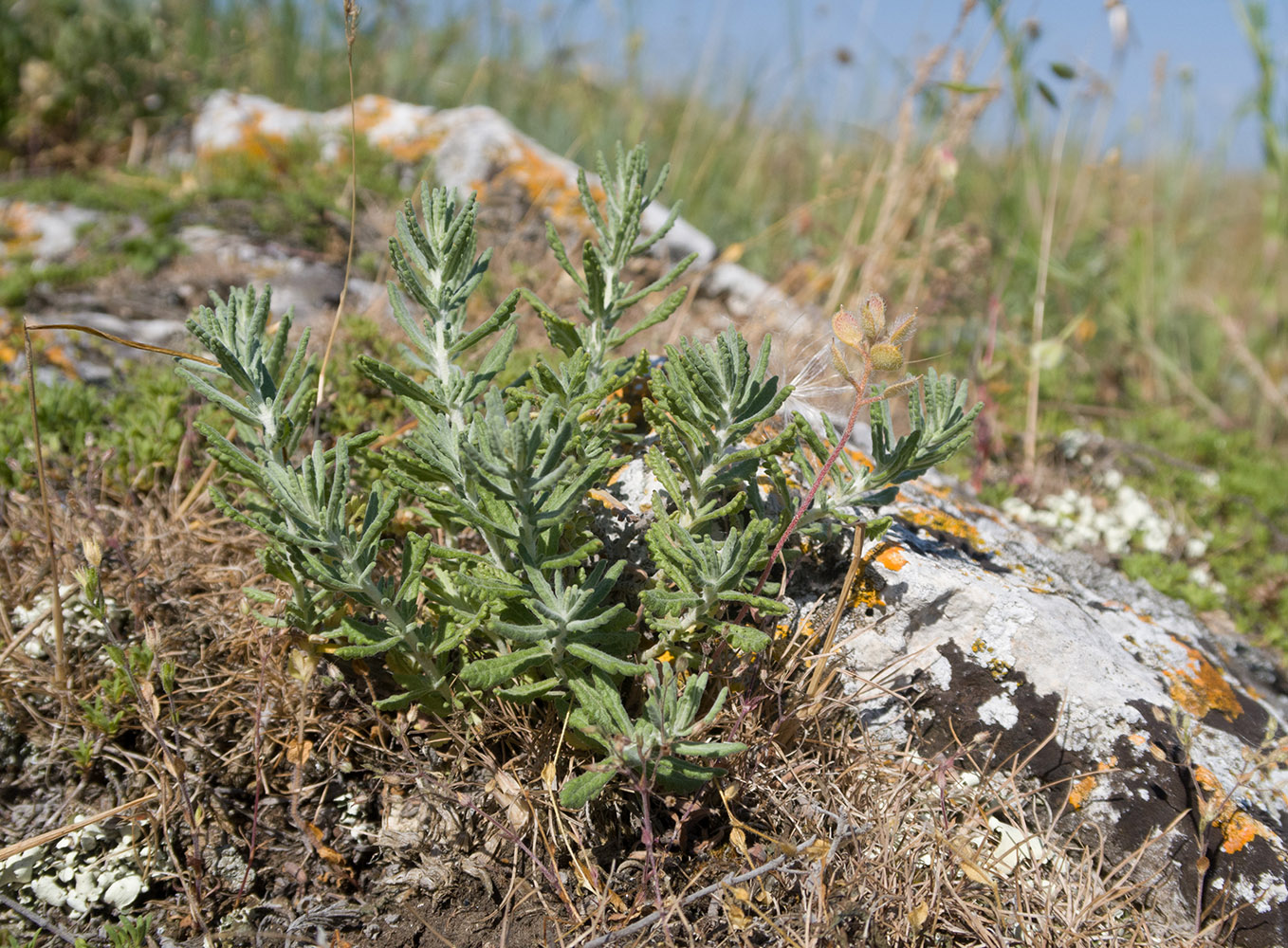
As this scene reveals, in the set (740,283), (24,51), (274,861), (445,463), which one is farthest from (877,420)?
(24,51)

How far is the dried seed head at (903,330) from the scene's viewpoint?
178 centimetres

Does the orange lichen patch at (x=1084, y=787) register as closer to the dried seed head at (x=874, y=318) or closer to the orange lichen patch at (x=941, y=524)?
the orange lichen patch at (x=941, y=524)

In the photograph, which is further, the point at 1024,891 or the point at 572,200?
the point at 572,200

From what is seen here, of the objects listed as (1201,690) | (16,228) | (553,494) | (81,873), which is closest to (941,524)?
(1201,690)

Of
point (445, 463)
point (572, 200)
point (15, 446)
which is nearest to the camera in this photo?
point (445, 463)

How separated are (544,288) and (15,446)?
2178 millimetres

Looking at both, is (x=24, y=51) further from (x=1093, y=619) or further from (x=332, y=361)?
(x=1093, y=619)

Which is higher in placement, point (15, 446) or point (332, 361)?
point (332, 361)

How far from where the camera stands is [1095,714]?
2.16 metres

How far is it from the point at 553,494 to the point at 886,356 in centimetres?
77

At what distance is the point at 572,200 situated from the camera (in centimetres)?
488

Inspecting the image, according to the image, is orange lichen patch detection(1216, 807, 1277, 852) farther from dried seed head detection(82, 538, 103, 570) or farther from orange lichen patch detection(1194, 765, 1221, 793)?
dried seed head detection(82, 538, 103, 570)

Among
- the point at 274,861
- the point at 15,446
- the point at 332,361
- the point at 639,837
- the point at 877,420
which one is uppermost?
the point at 877,420

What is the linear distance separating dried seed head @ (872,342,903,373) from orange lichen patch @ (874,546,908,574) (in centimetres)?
69
